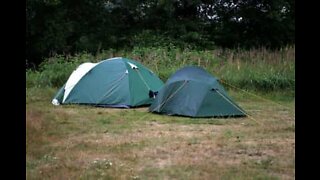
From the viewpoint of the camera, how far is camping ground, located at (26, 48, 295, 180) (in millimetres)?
5195

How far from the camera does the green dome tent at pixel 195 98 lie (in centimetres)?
905

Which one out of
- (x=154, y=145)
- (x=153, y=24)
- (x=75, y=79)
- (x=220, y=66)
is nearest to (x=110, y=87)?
(x=75, y=79)

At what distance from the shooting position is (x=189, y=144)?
21.9 ft

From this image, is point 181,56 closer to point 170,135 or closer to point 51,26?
point 51,26

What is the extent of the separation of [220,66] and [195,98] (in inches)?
219

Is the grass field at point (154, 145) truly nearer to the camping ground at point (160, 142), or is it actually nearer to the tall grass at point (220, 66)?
the camping ground at point (160, 142)

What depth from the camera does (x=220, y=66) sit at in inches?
571

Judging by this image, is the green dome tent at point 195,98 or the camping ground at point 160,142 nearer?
the camping ground at point 160,142

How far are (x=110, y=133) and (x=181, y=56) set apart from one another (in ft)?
27.8

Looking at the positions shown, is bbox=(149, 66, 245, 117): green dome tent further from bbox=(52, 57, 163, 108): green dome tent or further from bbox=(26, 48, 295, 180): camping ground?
bbox=(52, 57, 163, 108): green dome tent

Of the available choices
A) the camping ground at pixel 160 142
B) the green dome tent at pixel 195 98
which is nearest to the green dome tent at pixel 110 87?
the camping ground at pixel 160 142

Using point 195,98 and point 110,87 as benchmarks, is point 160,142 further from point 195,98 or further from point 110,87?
point 110,87

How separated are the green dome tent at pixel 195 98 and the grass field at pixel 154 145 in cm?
24
